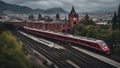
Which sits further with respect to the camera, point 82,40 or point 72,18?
point 72,18

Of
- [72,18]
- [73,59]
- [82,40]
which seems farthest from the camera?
[72,18]

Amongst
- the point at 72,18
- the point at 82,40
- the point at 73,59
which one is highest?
the point at 72,18

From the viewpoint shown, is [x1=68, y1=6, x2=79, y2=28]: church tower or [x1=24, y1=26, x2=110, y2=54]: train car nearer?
[x1=24, y1=26, x2=110, y2=54]: train car

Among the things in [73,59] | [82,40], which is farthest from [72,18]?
[73,59]

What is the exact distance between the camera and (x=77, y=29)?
10038cm

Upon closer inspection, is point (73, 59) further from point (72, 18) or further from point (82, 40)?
point (72, 18)

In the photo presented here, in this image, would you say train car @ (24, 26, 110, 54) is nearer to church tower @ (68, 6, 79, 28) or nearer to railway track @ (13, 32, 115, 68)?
railway track @ (13, 32, 115, 68)

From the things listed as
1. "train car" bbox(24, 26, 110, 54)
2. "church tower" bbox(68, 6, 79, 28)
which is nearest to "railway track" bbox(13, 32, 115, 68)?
"train car" bbox(24, 26, 110, 54)

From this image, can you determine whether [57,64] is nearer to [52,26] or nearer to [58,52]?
[58,52]

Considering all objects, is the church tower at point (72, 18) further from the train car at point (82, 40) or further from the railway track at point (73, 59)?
the railway track at point (73, 59)

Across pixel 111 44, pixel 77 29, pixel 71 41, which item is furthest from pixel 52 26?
pixel 111 44

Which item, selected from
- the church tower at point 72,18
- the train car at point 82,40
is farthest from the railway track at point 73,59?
the church tower at point 72,18

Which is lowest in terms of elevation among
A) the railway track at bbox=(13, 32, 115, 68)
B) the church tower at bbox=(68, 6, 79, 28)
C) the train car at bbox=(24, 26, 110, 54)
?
the railway track at bbox=(13, 32, 115, 68)

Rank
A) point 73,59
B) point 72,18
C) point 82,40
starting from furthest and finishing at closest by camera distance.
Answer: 1. point 72,18
2. point 82,40
3. point 73,59
